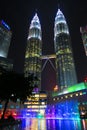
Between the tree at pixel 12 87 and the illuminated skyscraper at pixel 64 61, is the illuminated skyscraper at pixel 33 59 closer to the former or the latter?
the illuminated skyscraper at pixel 64 61

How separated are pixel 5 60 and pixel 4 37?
50.3m

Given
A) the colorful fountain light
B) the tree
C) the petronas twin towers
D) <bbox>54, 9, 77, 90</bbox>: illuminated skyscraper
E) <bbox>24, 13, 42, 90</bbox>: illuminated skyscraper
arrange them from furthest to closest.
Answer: <bbox>24, 13, 42, 90</bbox>: illuminated skyscraper
the petronas twin towers
<bbox>54, 9, 77, 90</bbox>: illuminated skyscraper
the colorful fountain light
the tree

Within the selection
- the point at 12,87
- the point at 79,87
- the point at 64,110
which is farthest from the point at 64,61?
the point at 12,87

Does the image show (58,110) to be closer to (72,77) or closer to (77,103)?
(77,103)

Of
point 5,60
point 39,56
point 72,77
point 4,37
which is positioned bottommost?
point 72,77

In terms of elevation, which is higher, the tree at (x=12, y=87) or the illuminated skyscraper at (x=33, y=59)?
the illuminated skyscraper at (x=33, y=59)

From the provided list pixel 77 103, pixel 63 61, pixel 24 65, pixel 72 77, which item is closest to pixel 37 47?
pixel 24 65

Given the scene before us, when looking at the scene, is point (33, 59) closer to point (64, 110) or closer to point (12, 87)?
point (64, 110)

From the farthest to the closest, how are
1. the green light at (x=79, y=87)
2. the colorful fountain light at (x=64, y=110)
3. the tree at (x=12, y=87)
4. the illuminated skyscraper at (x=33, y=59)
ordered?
the illuminated skyscraper at (x=33, y=59), the colorful fountain light at (x=64, y=110), the green light at (x=79, y=87), the tree at (x=12, y=87)

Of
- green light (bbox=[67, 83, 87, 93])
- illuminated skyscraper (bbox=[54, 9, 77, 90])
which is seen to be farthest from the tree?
illuminated skyscraper (bbox=[54, 9, 77, 90])

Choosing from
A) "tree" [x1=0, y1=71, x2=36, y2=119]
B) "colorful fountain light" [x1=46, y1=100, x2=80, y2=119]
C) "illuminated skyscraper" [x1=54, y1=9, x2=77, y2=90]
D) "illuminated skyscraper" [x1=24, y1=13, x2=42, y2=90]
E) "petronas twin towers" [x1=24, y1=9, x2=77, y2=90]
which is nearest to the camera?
"tree" [x1=0, y1=71, x2=36, y2=119]

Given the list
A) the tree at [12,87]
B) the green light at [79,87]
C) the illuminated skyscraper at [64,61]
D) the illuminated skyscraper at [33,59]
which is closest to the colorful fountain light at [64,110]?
the green light at [79,87]

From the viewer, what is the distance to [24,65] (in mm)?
187750

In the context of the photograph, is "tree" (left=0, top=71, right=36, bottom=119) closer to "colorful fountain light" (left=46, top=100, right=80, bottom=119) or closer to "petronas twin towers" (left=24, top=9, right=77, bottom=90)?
"colorful fountain light" (left=46, top=100, right=80, bottom=119)
